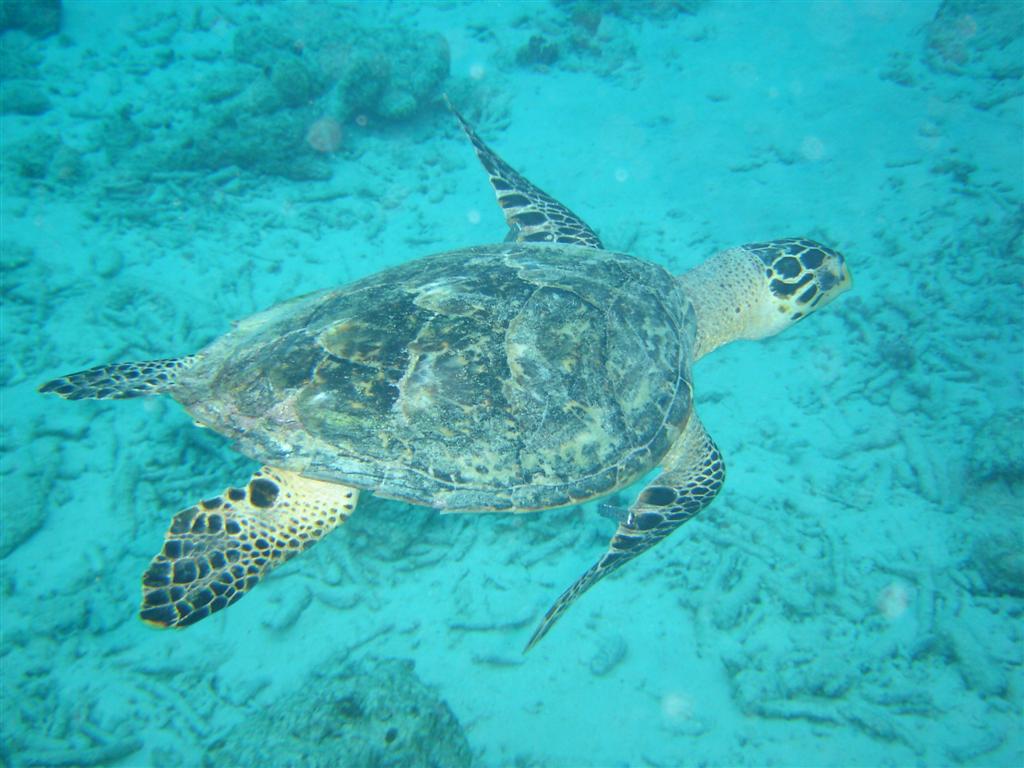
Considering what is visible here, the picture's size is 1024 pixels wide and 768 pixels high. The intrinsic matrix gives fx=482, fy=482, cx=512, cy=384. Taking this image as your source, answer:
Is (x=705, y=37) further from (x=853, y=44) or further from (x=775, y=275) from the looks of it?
(x=775, y=275)

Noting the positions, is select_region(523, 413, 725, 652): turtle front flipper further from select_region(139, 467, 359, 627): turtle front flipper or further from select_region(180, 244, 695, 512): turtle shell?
select_region(139, 467, 359, 627): turtle front flipper

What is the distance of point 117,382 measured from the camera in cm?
308

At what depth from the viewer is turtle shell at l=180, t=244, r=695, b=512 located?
261 centimetres

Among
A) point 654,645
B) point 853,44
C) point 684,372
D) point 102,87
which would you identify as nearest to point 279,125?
point 102,87

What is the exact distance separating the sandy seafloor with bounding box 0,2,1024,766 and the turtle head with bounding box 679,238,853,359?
0.80 m

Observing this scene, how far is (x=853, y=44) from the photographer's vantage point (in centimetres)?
852

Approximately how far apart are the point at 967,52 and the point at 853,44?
1650mm

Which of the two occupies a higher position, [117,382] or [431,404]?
[431,404]

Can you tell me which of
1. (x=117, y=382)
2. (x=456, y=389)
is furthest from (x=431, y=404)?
(x=117, y=382)

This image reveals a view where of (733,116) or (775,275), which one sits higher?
(733,116)

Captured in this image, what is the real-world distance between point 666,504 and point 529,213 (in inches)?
122

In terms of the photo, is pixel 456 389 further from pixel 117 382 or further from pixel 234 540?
pixel 117 382

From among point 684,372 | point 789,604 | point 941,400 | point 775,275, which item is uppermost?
point 775,275

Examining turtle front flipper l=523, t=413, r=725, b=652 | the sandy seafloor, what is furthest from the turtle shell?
the sandy seafloor
